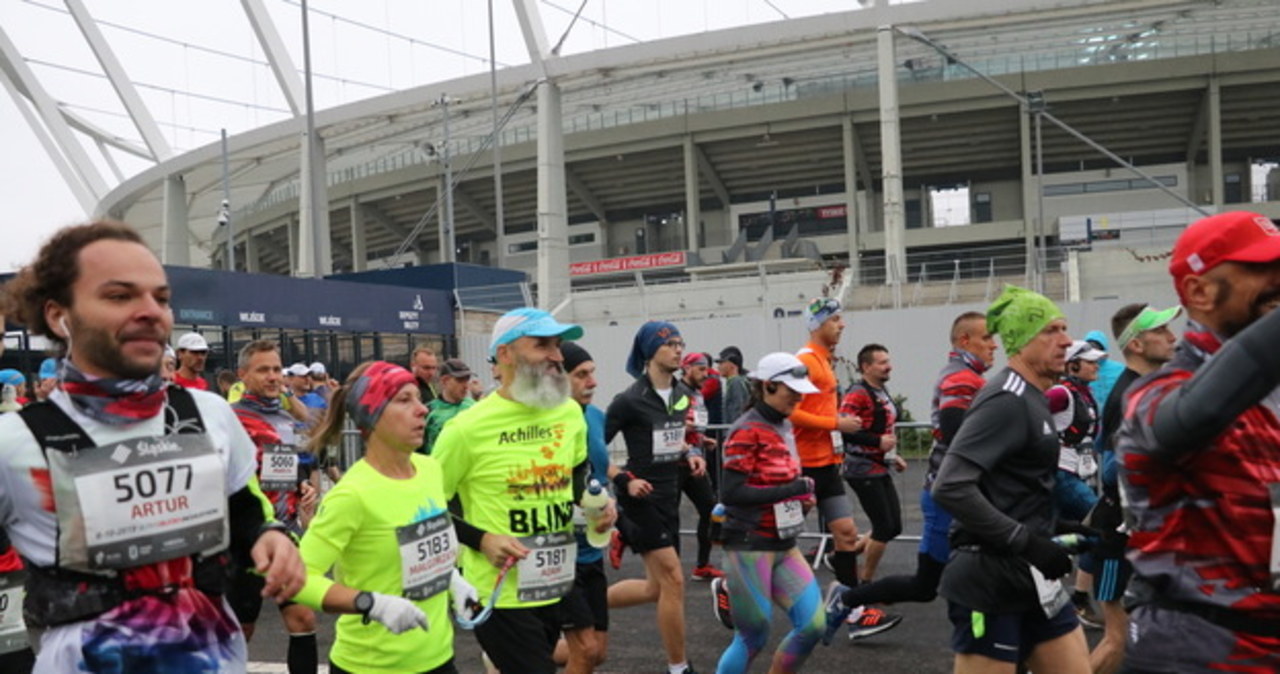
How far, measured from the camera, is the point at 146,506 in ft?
7.77

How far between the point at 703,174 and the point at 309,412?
39.6 m

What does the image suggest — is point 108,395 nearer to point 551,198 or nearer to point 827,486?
point 827,486

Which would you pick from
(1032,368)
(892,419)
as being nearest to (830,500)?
(892,419)

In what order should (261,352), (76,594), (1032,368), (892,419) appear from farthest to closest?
(892,419) < (261,352) < (1032,368) < (76,594)

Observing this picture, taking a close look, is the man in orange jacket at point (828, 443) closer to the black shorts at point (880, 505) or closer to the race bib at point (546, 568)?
the black shorts at point (880, 505)

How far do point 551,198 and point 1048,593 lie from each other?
119 ft

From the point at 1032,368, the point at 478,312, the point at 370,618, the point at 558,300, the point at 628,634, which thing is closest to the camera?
the point at 370,618

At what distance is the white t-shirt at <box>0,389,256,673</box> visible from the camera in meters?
2.30

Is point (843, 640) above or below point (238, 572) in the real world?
below

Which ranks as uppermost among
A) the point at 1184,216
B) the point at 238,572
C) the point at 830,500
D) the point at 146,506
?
the point at 1184,216

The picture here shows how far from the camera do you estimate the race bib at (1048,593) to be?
3.96m

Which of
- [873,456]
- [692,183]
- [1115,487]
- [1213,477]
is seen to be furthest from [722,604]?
[692,183]

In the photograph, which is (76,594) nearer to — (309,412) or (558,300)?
(309,412)

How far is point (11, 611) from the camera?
4246 millimetres
